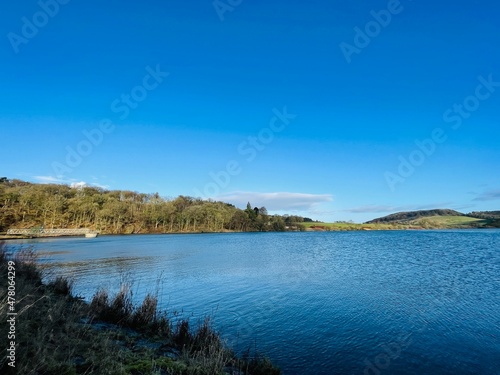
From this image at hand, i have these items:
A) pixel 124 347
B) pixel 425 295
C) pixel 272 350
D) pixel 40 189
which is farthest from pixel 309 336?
pixel 40 189

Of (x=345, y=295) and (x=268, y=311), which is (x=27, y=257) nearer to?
(x=268, y=311)

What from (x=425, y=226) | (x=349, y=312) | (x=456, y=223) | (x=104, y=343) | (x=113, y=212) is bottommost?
(x=349, y=312)

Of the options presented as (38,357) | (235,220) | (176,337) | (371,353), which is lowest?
(371,353)

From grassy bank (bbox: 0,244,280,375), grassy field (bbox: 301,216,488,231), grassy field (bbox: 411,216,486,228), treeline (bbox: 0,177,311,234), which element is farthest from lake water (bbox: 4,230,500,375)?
grassy field (bbox: 411,216,486,228)

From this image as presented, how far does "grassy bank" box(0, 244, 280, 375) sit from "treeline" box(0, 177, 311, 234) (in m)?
114

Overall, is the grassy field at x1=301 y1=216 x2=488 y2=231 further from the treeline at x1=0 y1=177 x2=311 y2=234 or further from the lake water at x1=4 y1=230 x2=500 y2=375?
the lake water at x1=4 y1=230 x2=500 y2=375

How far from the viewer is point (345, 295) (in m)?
18.3

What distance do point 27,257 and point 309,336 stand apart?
16942 millimetres

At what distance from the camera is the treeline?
4138 inches

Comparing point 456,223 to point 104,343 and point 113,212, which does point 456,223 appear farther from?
point 104,343

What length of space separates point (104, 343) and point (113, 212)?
432 ft

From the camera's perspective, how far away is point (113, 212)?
127375 mm

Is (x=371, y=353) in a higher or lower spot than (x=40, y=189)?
lower

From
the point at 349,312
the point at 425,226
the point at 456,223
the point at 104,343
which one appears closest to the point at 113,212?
the point at 349,312
